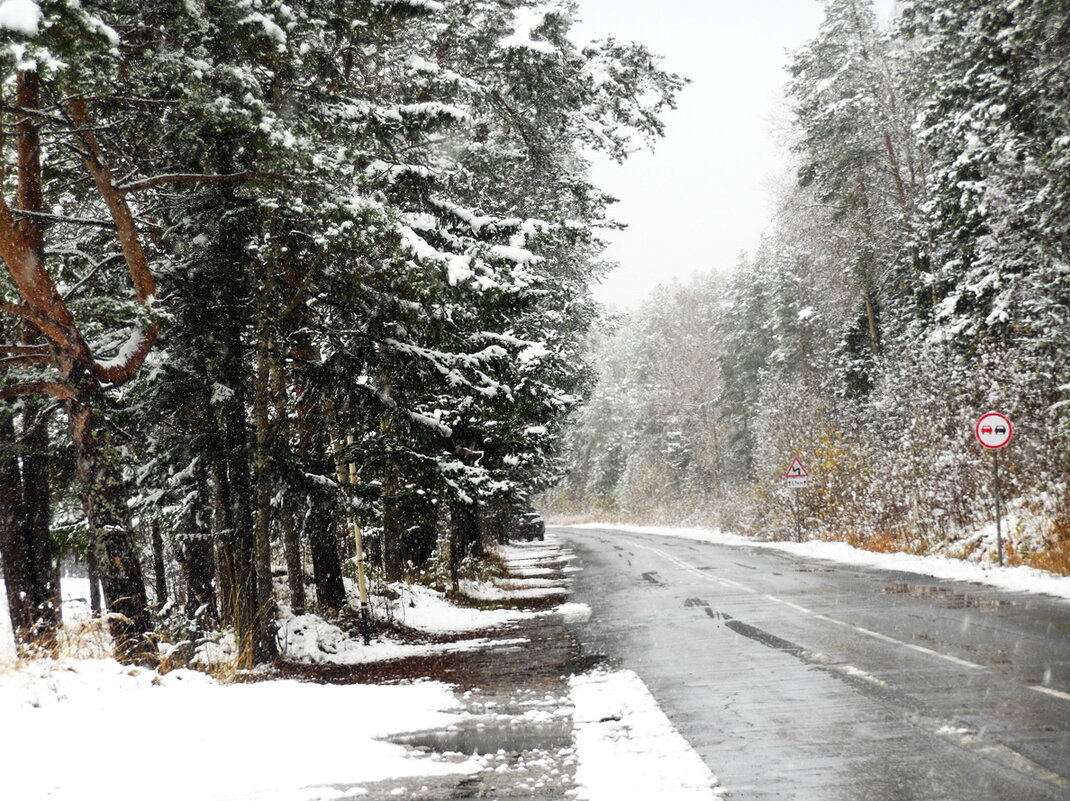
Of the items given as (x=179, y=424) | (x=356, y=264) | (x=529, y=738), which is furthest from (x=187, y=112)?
(x=529, y=738)

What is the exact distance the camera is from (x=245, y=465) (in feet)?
40.1

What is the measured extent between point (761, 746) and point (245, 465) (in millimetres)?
8676

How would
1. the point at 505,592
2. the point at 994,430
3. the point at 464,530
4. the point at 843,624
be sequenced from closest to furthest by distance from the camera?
the point at 843,624 < the point at 994,430 < the point at 505,592 < the point at 464,530

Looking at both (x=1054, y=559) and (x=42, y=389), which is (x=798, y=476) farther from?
(x=42, y=389)

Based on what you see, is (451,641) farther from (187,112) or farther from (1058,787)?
(1058,787)

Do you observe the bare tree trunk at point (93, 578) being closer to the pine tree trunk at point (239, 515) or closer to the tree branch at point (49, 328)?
the pine tree trunk at point (239, 515)

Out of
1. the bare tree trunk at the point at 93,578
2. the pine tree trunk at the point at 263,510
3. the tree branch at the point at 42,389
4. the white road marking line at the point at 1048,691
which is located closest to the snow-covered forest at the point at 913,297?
the white road marking line at the point at 1048,691

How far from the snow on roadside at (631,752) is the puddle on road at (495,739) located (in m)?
0.18

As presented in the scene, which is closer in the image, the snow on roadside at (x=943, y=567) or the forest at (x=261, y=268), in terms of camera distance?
the forest at (x=261, y=268)

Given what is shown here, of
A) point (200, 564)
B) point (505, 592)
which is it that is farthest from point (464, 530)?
point (200, 564)

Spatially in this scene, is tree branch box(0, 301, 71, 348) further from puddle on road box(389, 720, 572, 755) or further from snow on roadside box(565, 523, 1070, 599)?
snow on roadside box(565, 523, 1070, 599)

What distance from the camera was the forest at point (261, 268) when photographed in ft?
31.4

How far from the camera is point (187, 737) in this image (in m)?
6.60

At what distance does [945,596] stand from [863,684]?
281 inches
